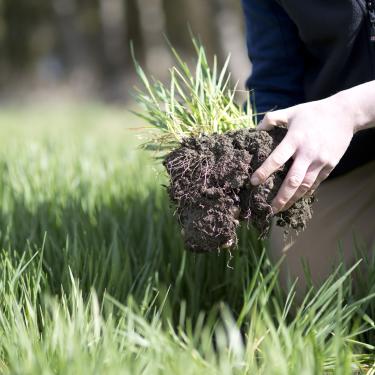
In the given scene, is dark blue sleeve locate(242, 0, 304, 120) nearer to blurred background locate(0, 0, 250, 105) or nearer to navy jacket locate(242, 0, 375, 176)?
navy jacket locate(242, 0, 375, 176)

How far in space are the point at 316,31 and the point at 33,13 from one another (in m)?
14.2

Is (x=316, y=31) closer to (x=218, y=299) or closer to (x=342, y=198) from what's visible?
(x=342, y=198)

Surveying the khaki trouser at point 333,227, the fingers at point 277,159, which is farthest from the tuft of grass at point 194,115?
the khaki trouser at point 333,227

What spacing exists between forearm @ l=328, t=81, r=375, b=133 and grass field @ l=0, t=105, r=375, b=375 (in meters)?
0.28

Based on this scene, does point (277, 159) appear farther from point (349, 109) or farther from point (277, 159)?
point (349, 109)

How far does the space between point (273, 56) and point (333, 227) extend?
45cm

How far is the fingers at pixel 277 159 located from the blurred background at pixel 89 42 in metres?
8.40

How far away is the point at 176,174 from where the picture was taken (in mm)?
1110

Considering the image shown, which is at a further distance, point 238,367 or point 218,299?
point 218,299

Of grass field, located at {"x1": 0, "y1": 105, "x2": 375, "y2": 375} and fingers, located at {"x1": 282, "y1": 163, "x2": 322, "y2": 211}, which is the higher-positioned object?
fingers, located at {"x1": 282, "y1": 163, "x2": 322, "y2": 211}

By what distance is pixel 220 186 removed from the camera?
110 centimetres

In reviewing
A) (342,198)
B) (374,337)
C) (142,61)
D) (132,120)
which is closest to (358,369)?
(374,337)

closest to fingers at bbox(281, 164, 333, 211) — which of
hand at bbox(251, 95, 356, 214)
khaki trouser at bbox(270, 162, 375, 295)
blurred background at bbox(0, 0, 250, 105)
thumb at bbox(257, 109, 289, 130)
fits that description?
hand at bbox(251, 95, 356, 214)

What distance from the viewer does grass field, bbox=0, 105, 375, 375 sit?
35.7 inches
